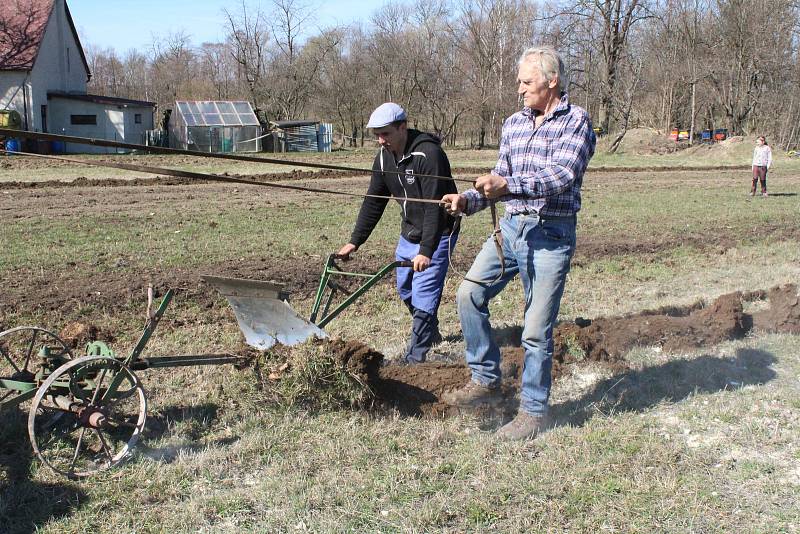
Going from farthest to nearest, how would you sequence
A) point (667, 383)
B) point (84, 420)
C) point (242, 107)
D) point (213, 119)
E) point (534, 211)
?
point (242, 107), point (213, 119), point (667, 383), point (534, 211), point (84, 420)

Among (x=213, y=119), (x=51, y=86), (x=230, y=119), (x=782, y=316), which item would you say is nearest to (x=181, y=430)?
(x=782, y=316)

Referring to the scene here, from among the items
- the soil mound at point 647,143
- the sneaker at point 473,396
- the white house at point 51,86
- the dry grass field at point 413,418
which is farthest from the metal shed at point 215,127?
the sneaker at point 473,396

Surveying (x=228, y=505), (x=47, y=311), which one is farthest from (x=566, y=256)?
(x=47, y=311)

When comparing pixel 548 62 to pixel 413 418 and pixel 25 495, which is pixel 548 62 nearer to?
pixel 413 418

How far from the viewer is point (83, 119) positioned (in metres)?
39.4

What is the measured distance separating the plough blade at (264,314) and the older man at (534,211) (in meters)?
1.12

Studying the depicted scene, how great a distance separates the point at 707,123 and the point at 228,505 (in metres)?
58.8

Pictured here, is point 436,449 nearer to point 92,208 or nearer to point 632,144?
point 92,208

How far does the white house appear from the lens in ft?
119

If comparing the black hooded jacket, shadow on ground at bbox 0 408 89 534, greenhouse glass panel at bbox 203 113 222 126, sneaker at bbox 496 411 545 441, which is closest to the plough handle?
the black hooded jacket

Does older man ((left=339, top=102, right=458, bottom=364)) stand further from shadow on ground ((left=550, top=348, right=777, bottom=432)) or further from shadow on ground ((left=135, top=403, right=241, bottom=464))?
shadow on ground ((left=135, top=403, right=241, bottom=464))

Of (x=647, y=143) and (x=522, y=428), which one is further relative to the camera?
(x=647, y=143)

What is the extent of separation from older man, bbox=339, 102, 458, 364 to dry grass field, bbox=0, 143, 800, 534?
54 cm

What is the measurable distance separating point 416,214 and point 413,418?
172cm
